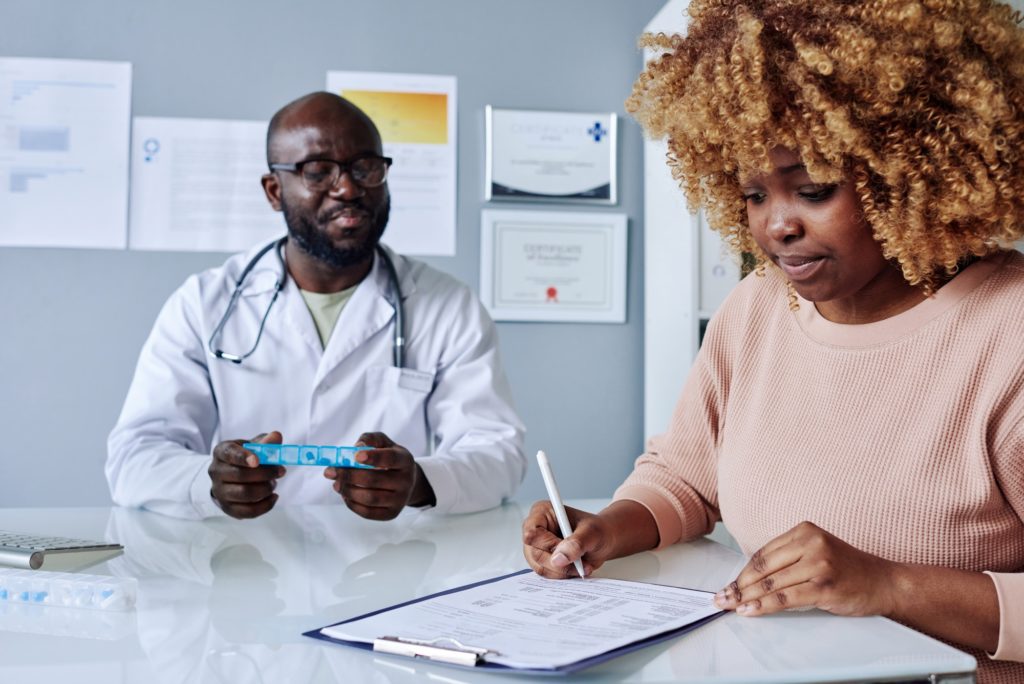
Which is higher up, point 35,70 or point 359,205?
point 35,70

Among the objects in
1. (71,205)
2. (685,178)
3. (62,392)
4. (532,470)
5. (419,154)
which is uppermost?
(419,154)

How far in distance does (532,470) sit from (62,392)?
1.37 metres

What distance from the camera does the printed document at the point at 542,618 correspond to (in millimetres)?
713

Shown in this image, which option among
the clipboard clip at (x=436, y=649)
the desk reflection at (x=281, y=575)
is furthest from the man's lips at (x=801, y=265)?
the clipboard clip at (x=436, y=649)

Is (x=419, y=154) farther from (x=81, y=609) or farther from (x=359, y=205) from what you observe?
(x=81, y=609)

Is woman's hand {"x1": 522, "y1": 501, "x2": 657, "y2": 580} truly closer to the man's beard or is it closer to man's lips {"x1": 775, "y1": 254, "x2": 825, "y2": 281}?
man's lips {"x1": 775, "y1": 254, "x2": 825, "y2": 281}

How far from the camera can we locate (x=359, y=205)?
1911 millimetres

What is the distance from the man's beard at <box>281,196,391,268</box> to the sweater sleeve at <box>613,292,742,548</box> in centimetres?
87

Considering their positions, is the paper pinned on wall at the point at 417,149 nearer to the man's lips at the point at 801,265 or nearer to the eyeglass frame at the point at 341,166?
the eyeglass frame at the point at 341,166

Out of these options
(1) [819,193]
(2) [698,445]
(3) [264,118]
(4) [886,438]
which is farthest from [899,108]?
(3) [264,118]

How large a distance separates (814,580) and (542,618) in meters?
0.23

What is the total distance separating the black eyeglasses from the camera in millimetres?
1912

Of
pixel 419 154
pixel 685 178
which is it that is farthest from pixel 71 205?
pixel 685 178

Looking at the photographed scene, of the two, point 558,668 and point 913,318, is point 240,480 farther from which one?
point 913,318
